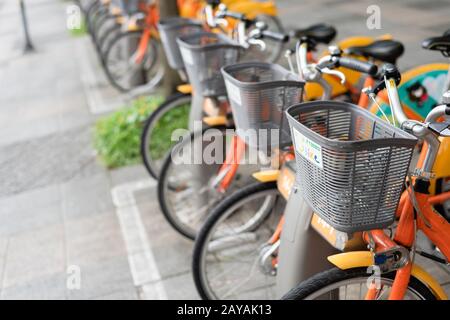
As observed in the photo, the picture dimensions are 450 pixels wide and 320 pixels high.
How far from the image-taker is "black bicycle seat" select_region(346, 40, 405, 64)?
318 centimetres

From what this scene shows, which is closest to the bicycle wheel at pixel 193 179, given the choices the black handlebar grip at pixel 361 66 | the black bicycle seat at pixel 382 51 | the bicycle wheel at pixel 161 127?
the bicycle wheel at pixel 161 127

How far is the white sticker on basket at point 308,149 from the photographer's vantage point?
1770mm

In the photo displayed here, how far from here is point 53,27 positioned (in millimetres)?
13039

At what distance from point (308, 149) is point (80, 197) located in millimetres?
3280

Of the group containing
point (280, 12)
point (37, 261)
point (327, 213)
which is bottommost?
point (37, 261)

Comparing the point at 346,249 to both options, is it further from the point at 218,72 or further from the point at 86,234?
the point at 86,234

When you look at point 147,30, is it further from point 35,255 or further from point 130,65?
point 35,255

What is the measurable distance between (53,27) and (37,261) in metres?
10.5

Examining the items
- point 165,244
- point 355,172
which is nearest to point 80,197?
point 165,244

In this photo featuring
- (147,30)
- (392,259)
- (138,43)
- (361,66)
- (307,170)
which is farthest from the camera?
(138,43)

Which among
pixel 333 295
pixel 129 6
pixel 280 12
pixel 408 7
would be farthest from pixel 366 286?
pixel 280 12

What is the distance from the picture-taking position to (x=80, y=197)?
15.3 ft

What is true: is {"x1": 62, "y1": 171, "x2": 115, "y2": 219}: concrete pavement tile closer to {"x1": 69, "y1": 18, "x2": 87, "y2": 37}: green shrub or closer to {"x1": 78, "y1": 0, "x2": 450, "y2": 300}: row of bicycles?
{"x1": 78, "y1": 0, "x2": 450, "y2": 300}: row of bicycles

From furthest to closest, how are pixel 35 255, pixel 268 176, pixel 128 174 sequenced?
pixel 128 174
pixel 35 255
pixel 268 176
